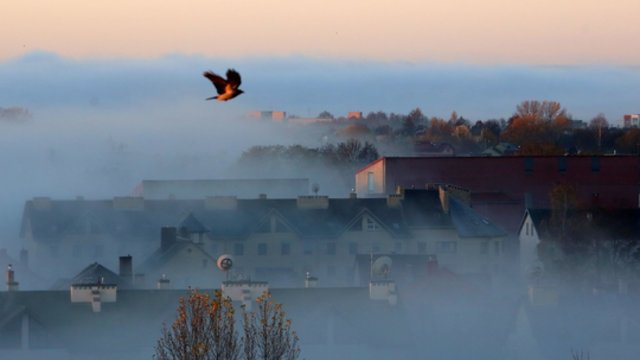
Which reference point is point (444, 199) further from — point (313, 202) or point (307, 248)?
point (307, 248)

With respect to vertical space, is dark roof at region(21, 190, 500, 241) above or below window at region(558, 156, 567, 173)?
below

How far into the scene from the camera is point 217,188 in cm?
10750

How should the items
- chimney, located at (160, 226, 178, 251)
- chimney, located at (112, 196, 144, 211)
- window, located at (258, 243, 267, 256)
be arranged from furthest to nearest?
chimney, located at (112, 196, 144, 211) → window, located at (258, 243, 267, 256) → chimney, located at (160, 226, 178, 251)

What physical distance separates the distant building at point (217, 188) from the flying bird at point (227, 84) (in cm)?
6948

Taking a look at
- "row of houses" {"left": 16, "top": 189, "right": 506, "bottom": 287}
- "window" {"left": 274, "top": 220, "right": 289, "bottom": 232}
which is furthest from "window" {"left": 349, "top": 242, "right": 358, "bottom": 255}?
"window" {"left": 274, "top": 220, "right": 289, "bottom": 232}

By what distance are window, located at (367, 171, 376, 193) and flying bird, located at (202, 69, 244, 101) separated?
80.7 meters

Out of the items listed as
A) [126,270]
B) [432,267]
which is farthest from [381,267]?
[126,270]

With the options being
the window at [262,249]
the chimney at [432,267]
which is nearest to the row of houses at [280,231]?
the window at [262,249]

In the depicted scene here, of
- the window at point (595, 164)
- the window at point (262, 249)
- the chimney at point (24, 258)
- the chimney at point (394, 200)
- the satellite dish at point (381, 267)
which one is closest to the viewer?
the satellite dish at point (381, 267)

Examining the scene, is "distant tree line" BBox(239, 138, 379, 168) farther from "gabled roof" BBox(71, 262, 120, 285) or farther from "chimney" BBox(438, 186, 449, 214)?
"gabled roof" BBox(71, 262, 120, 285)

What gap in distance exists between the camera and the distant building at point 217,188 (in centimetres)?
10562

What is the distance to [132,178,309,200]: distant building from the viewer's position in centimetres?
10562

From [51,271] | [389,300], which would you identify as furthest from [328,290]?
[51,271]

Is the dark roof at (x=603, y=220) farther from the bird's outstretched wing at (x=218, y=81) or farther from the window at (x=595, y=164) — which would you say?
the bird's outstretched wing at (x=218, y=81)
